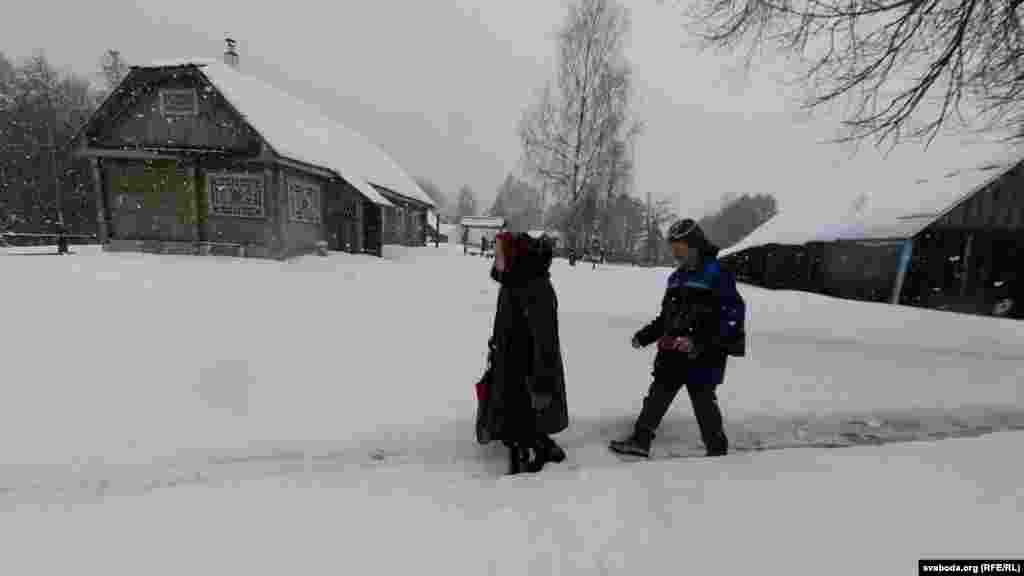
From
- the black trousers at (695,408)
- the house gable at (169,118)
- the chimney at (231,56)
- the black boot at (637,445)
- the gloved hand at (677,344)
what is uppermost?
A: the chimney at (231,56)

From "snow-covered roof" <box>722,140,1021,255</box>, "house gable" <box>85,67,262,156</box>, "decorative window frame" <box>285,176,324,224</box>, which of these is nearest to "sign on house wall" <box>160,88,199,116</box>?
"house gable" <box>85,67,262,156</box>

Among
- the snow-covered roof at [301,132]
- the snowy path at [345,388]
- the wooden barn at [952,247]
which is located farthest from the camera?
the wooden barn at [952,247]

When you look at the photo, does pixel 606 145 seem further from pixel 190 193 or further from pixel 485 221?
pixel 485 221

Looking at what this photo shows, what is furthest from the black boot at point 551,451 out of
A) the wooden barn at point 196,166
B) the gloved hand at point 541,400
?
the wooden barn at point 196,166

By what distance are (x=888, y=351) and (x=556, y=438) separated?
5910 millimetres

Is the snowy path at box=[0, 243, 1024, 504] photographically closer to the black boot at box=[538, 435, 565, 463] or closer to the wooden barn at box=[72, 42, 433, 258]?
the black boot at box=[538, 435, 565, 463]

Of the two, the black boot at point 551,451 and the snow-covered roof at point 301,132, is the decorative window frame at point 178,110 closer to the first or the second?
the snow-covered roof at point 301,132

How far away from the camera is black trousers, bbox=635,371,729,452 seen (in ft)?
9.48

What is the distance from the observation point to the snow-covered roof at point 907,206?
1202cm

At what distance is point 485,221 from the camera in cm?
4531

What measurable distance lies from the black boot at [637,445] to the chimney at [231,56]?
1976cm

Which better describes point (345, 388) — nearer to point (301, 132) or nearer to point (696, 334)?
point (696, 334)

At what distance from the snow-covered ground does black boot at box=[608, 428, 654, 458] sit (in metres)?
0.18

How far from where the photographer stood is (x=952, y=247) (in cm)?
1239
